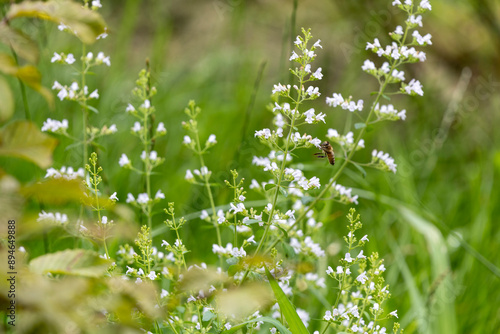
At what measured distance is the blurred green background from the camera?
6.03 feet

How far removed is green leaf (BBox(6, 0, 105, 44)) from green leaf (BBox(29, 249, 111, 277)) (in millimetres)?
248

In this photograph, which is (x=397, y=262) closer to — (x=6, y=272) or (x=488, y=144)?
(x=6, y=272)

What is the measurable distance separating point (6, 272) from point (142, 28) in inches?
170

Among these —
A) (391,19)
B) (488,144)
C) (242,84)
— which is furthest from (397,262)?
(488,144)

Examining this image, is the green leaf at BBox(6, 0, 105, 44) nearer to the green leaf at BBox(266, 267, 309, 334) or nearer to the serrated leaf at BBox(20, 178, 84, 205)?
the serrated leaf at BBox(20, 178, 84, 205)

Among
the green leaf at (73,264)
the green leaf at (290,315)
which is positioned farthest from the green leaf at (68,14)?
the green leaf at (290,315)

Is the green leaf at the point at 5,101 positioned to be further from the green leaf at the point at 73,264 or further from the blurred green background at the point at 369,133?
the blurred green background at the point at 369,133

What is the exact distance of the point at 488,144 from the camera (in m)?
3.67

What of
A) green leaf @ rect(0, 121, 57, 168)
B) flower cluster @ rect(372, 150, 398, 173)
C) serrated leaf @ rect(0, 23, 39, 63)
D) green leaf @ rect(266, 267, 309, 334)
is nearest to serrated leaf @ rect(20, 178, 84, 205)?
green leaf @ rect(0, 121, 57, 168)

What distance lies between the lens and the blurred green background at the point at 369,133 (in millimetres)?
1838

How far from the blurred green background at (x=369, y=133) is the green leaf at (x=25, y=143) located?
2.53 feet

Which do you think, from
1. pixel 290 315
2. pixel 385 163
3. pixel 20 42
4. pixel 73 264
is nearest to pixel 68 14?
pixel 20 42

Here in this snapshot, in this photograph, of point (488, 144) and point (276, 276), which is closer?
point (276, 276)

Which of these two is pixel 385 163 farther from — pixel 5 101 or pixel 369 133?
pixel 369 133
